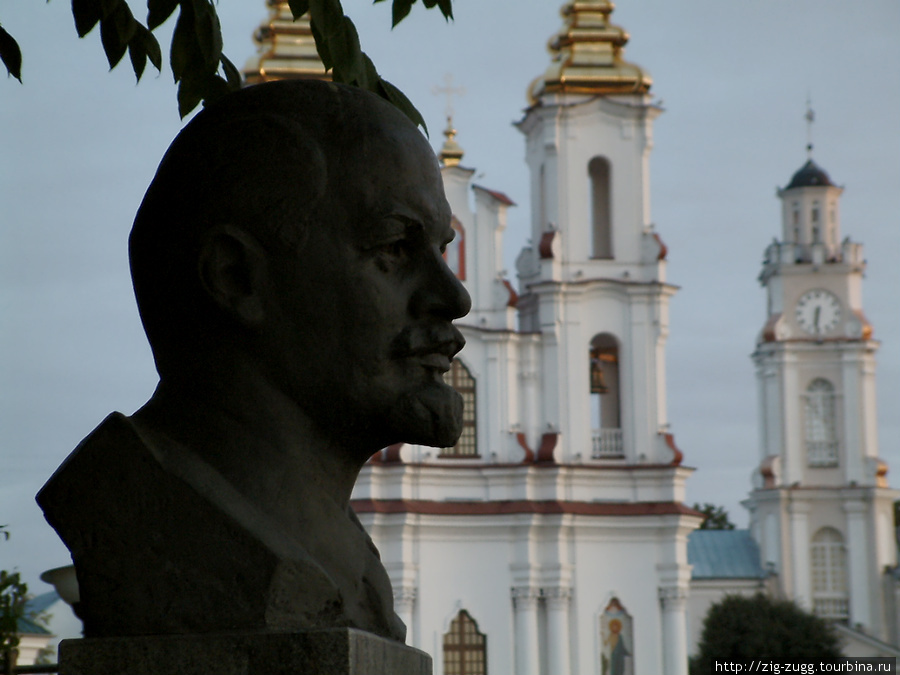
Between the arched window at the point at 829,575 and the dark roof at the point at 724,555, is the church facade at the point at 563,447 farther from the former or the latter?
the dark roof at the point at 724,555

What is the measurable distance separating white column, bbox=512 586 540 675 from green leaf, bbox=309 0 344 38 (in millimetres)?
24852

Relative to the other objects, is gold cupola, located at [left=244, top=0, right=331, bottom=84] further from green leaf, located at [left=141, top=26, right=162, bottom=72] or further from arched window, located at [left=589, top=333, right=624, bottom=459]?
green leaf, located at [left=141, top=26, right=162, bottom=72]

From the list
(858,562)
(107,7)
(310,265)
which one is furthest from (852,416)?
(310,265)

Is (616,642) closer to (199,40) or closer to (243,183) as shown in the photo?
(199,40)

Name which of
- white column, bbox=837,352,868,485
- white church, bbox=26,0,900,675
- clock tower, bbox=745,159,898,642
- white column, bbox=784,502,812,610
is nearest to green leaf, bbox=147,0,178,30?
white church, bbox=26,0,900,675

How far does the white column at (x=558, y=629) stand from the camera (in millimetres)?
27609

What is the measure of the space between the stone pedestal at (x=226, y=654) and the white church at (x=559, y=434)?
25.2m

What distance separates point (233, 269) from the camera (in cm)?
244

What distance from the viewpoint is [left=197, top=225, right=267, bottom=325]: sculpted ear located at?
95.5 inches

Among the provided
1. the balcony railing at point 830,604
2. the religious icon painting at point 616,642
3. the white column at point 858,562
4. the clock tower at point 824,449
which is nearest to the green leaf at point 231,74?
the religious icon painting at point 616,642

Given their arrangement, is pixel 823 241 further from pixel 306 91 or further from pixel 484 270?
pixel 306 91

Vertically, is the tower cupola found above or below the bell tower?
above

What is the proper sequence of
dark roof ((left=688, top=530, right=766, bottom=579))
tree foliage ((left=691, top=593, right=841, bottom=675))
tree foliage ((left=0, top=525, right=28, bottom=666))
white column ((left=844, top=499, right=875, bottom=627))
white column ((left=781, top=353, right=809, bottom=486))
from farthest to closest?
dark roof ((left=688, top=530, right=766, bottom=579)) < white column ((left=781, top=353, right=809, bottom=486)) < white column ((left=844, top=499, right=875, bottom=627)) < tree foliage ((left=691, top=593, right=841, bottom=675)) < tree foliage ((left=0, top=525, right=28, bottom=666))

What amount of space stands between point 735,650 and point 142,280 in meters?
37.2
